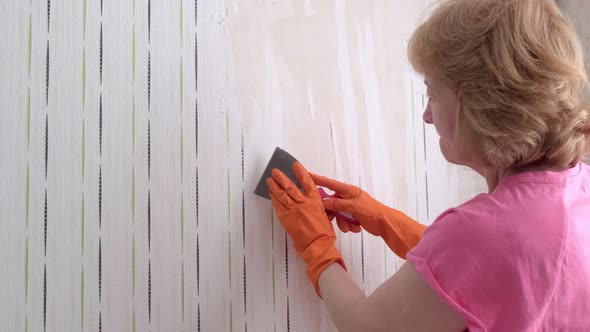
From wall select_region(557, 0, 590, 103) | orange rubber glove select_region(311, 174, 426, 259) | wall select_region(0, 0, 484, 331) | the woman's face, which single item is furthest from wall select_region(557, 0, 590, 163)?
the woman's face

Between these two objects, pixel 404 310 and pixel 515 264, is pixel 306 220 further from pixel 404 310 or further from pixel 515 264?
pixel 515 264

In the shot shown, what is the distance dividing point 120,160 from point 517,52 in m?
0.70

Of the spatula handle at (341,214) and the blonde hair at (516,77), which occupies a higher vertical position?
the blonde hair at (516,77)

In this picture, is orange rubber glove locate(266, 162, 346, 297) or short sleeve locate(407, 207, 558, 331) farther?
orange rubber glove locate(266, 162, 346, 297)

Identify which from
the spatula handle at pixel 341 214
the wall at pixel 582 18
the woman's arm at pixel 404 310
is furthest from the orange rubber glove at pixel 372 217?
the wall at pixel 582 18

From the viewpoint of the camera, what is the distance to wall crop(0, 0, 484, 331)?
1032mm

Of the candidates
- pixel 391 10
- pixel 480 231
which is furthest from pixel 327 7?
pixel 480 231

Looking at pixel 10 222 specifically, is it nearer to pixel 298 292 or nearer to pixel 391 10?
pixel 298 292

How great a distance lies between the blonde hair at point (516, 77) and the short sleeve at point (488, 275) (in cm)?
13

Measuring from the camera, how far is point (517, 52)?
0.85 metres

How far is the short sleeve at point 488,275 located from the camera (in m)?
0.82

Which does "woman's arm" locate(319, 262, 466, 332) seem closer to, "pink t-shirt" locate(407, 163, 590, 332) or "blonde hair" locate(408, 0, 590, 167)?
"pink t-shirt" locate(407, 163, 590, 332)

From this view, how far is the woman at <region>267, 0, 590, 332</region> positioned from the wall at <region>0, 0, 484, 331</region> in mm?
Result: 339

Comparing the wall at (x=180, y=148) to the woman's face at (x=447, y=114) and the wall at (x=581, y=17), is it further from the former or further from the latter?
the wall at (x=581, y=17)
